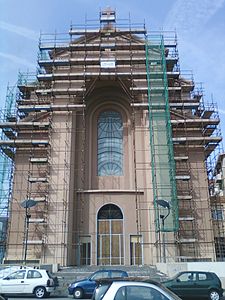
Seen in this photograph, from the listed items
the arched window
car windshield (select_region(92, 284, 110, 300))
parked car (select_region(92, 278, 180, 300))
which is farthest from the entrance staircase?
parked car (select_region(92, 278, 180, 300))

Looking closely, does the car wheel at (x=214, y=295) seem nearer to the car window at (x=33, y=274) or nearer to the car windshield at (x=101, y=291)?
the car window at (x=33, y=274)

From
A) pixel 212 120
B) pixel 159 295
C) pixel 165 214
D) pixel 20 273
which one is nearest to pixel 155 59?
pixel 212 120

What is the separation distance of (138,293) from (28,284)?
34.5 ft

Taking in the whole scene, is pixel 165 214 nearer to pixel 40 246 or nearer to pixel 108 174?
pixel 108 174

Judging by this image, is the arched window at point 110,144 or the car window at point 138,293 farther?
the arched window at point 110,144

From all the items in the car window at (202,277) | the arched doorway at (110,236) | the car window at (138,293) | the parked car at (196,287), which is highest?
the arched doorway at (110,236)

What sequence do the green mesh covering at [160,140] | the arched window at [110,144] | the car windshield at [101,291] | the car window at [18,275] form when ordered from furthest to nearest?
1. the arched window at [110,144]
2. the green mesh covering at [160,140]
3. the car window at [18,275]
4. the car windshield at [101,291]

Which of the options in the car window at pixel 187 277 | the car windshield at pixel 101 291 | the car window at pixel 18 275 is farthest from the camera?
the car window at pixel 18 275

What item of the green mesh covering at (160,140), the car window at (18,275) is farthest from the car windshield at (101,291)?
the green mesh covering at (160,140)

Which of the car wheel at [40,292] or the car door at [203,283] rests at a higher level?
the car door at [203,283]

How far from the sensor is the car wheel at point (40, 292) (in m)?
14.4

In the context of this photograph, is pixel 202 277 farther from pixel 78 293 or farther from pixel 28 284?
pixel 28 284

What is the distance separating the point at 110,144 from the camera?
2927cm

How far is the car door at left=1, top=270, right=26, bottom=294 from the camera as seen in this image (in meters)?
14.4
